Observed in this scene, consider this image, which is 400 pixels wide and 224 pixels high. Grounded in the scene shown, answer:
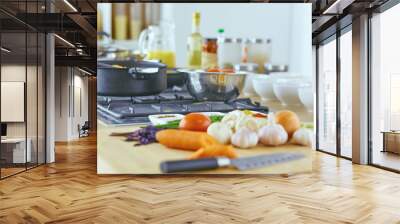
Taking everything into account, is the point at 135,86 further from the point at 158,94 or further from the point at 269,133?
the point at 269,133

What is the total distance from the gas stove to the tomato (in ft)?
0.45

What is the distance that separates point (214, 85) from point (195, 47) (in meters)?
0.40

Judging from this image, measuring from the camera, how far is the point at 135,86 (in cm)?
394

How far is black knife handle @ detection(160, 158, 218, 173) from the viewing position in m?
3.70

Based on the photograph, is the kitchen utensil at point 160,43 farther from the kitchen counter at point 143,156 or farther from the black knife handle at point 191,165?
the black knife handle at point 191,165

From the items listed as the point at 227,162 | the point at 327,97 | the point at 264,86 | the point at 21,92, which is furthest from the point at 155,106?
the point at 327,97

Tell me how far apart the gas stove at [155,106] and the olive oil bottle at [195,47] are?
310 millimetres

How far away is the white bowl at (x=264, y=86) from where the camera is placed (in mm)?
3963

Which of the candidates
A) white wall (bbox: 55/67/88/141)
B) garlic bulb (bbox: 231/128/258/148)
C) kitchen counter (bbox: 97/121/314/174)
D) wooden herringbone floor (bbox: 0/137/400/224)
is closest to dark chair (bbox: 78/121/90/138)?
white wall (bbox: 55/67/88/141)

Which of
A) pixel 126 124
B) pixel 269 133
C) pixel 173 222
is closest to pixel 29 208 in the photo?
pixel 126 124

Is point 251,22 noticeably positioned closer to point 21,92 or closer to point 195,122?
point 195,122

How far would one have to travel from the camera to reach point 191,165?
12.2ft

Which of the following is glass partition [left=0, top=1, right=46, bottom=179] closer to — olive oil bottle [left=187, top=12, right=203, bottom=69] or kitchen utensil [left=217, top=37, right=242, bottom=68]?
olive oil bottle [left=187, top=12, right=203, bottom=69]

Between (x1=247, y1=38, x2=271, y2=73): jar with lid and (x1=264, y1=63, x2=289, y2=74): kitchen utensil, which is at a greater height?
(x1=247, y1=38, x2=271, y2=73): jar with lid
